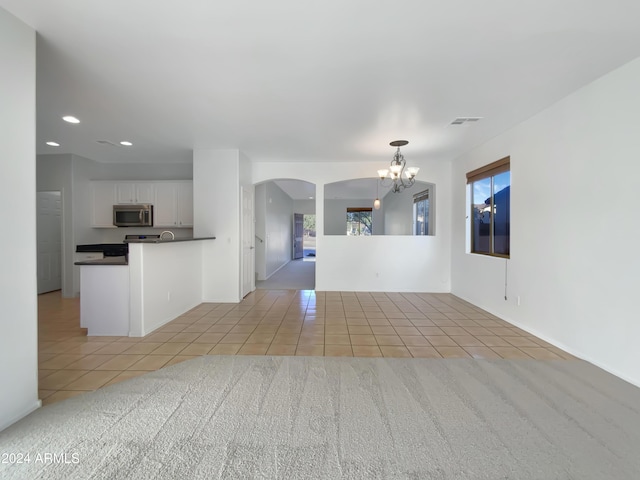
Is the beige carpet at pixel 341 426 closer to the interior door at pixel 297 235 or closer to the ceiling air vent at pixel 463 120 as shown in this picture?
the ceiling air vent at pixel 463 120

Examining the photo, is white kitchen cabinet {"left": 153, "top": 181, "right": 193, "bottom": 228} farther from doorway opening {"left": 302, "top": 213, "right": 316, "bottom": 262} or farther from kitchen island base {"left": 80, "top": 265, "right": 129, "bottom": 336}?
doorway opening {"left": 302, "top": 213, "right": 316, "bottom": 262}

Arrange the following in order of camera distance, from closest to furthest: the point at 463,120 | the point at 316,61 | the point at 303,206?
1. the point at 316,61
2. the point at 463,120
3. the point at 303,206

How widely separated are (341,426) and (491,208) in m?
4.06

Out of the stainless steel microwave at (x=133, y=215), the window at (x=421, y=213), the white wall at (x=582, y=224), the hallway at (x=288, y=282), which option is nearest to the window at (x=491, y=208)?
the white wall at (x=582, y=224)

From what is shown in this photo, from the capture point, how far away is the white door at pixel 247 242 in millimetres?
5402

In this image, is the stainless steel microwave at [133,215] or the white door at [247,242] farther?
the stainless steel microwave at [133,215]

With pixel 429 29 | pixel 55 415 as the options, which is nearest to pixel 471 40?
pixel 429 29

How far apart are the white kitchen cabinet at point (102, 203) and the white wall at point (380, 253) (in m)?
2.93

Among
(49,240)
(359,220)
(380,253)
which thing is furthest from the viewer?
(359,220)

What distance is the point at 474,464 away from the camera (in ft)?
4.95

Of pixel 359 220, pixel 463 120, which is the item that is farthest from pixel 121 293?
pixel 359 220

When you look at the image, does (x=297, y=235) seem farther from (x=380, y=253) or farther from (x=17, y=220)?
(x=17, y=220)

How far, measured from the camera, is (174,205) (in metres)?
5.82

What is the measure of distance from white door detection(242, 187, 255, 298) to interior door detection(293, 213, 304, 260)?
7200 mm
